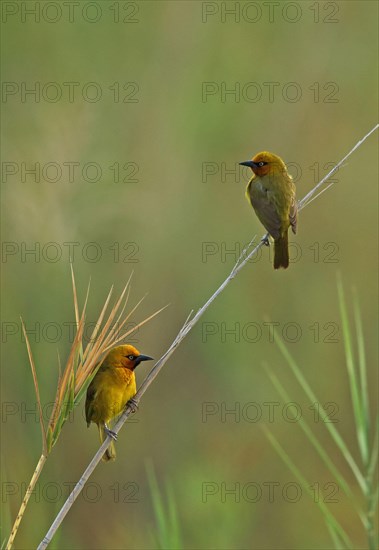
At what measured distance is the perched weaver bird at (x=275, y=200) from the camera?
5277 millimetres

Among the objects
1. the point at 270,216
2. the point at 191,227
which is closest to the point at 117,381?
the point at 270,216

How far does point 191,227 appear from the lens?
6492 mm

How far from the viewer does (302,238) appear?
6723mm

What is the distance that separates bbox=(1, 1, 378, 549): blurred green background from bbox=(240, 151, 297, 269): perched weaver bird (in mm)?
1024

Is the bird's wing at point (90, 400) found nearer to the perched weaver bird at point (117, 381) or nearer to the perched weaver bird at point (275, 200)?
the perched weaver bird at point (117, 381)

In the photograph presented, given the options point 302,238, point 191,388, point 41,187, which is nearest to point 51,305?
point 41,187

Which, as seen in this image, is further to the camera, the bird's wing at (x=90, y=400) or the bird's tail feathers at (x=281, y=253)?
the bird's tail feathers at (x=281, y=253)

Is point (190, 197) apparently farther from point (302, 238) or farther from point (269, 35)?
point (269, 35)

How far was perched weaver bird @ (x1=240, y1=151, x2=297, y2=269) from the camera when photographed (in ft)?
17.3

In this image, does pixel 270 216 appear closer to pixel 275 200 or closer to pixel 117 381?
pixel 275 200

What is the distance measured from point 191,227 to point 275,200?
131cm

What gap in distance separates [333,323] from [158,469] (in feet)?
5.02

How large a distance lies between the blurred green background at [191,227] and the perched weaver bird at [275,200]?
102 centimetres

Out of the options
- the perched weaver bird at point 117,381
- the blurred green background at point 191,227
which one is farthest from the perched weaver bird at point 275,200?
the perched weaver bird at point 117,381
